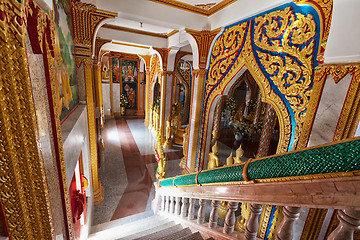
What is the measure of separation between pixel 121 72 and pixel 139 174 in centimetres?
879

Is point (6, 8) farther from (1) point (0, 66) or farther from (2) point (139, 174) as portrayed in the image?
(2) point (139, 174)

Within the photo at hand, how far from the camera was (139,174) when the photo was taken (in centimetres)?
510

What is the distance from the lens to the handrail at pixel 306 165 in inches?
23.2

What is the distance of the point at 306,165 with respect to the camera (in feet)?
2.31

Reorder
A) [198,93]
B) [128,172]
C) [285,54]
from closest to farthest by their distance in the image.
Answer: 1. [285,54]
2. [198,93]
3. [128,172]

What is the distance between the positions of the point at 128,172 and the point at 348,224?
5.26 m

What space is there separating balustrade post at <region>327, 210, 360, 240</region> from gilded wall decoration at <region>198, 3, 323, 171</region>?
207 centimetres

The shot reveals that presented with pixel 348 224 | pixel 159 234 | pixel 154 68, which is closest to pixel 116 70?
pixel 154 68

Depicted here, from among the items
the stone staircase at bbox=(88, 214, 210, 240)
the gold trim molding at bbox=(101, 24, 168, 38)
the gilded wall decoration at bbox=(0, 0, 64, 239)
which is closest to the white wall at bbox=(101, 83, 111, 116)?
the gold trim molding at bbox=(101, 24, 168, 38)

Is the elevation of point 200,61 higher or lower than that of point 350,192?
higher

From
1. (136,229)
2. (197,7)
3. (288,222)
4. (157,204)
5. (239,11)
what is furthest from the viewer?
(197,7)

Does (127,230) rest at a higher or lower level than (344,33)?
lower

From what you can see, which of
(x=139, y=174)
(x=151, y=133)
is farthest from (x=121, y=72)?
(x=139, y=174)

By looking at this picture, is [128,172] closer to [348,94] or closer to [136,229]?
[136,229]
